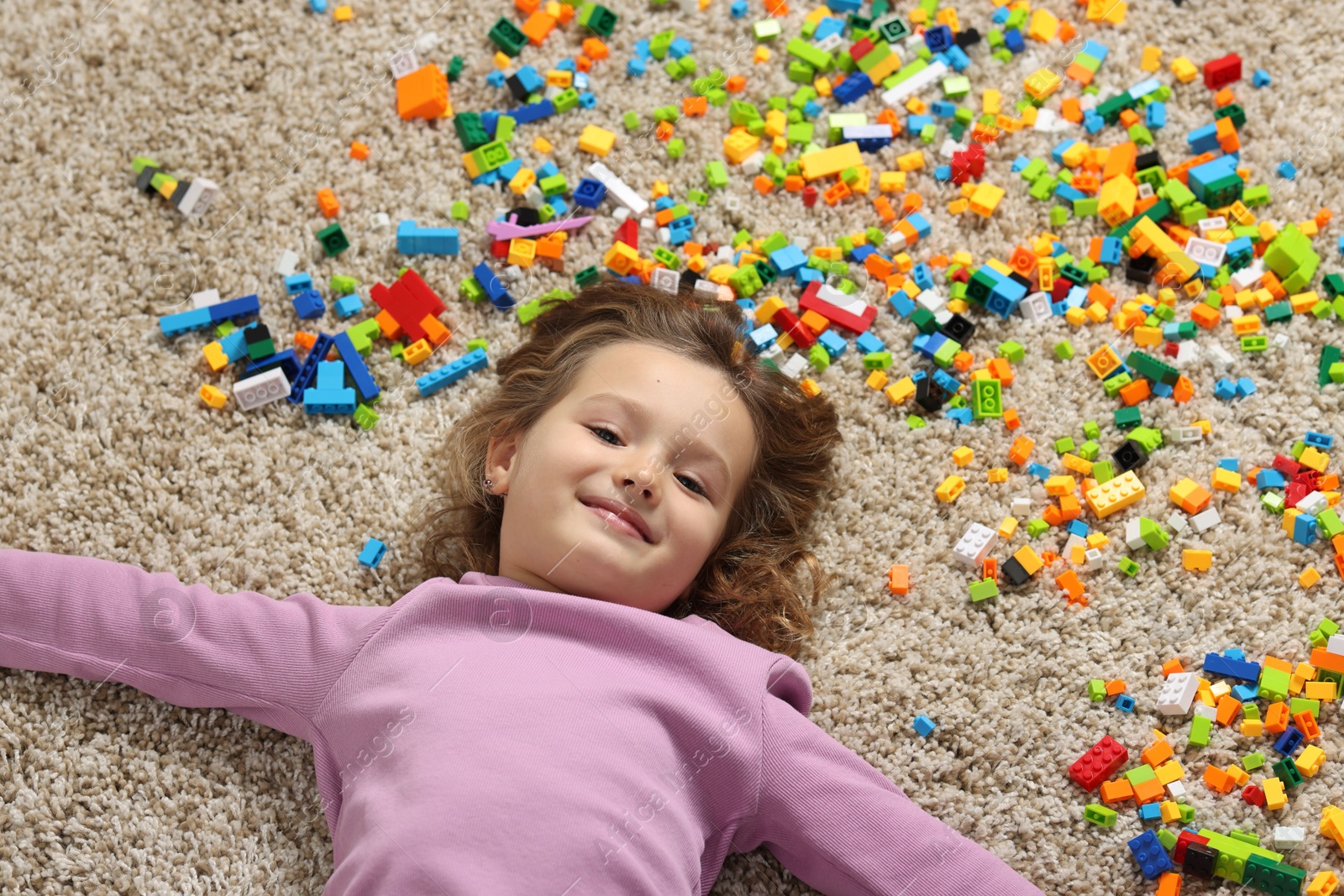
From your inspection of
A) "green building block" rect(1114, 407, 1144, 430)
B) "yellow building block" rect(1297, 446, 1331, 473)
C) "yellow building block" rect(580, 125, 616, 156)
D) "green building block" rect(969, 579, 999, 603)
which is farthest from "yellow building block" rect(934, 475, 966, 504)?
"yellow building block" rect(580, 125, 616, 156)

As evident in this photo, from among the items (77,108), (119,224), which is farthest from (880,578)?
(77,108)

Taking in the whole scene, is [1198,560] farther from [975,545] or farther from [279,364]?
[279,364]

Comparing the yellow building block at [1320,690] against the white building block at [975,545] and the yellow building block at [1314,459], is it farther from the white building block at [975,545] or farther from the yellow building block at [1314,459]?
the white building block at [975,545]

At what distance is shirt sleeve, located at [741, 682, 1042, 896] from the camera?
114 centimetres

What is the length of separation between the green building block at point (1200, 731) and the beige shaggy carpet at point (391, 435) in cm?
2

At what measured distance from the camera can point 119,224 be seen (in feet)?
4.98

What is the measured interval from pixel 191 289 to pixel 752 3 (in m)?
0.97

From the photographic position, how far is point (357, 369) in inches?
56.9

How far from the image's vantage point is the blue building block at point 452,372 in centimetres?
144

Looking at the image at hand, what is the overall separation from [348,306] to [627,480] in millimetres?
555

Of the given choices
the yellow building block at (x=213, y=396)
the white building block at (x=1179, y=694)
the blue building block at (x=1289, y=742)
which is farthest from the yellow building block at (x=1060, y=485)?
the yellow building block at (x=213, y=396)

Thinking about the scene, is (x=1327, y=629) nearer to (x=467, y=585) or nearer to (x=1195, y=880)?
(x=1195, y=880)

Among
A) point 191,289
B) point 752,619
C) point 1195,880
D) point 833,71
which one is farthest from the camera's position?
point 833,71

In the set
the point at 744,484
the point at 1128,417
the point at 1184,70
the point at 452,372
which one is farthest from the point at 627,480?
the point at 1184,70
